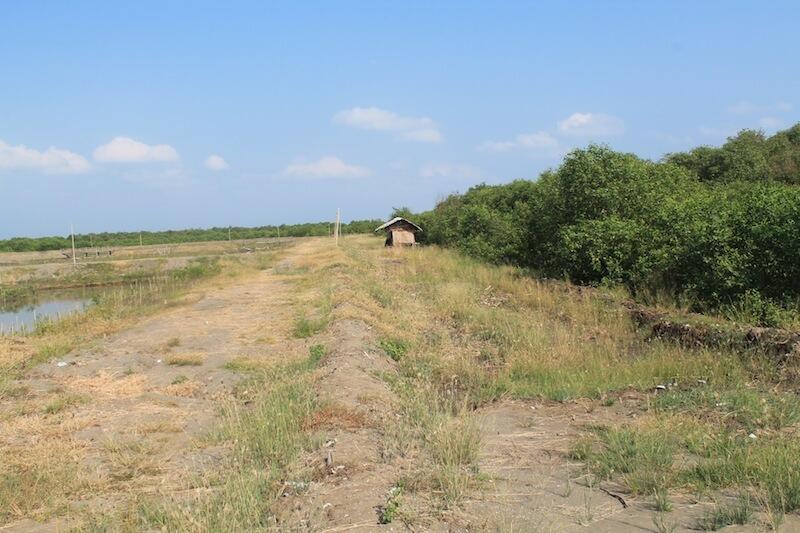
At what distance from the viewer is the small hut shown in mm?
45594

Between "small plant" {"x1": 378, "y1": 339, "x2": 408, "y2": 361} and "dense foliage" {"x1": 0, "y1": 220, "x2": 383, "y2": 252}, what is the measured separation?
74.0m

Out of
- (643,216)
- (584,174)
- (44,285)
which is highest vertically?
(584,174)

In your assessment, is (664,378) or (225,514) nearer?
(225,514)

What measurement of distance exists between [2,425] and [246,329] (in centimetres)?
764

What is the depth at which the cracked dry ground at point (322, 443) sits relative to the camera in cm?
464

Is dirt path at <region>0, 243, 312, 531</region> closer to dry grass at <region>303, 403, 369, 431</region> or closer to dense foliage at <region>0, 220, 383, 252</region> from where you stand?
dry grass at <region>303, 403, 369, 431</region>

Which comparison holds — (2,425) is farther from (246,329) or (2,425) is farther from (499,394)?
(246,329)

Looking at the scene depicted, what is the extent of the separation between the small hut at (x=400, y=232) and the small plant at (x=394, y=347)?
33248mm

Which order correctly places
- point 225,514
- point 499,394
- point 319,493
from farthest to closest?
point 499,394, point 319,493, point 225,514

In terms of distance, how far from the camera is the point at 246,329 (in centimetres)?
1512

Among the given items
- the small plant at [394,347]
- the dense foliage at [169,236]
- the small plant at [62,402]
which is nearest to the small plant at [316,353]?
the small plant at [394,347]

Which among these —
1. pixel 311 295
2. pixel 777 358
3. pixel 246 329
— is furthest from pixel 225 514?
pixel 311 295

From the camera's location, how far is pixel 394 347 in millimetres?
11453

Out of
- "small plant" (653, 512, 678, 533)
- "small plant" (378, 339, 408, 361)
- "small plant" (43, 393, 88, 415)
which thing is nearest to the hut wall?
"small plant" (378, 339, 408, 361)
